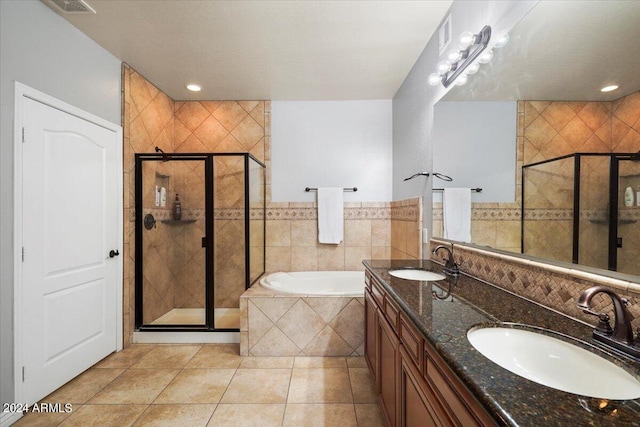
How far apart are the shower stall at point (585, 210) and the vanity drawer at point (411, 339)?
25.1 inches

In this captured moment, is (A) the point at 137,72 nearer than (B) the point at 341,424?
No

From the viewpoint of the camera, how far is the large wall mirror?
0.85m

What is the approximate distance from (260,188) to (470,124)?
88.5 inches

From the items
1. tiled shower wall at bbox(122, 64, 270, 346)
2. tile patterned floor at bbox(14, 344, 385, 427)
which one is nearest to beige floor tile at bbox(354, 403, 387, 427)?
tile patterned floor at bbox(14, 344, 385, 427)

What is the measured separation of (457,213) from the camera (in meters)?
1.84

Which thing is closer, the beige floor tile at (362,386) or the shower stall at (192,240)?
the beige floor tile at (362,386)

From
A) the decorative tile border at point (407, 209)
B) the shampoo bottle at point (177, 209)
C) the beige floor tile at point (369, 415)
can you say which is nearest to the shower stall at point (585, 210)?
the decorative tile border at point (407, 209)

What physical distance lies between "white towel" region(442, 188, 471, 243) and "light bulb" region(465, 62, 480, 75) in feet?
2.23

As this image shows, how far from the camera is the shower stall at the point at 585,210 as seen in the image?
2.73 feet

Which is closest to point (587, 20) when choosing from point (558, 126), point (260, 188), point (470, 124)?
point (558, 126)

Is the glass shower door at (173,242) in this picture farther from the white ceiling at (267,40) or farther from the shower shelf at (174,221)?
the white ceiling at (267,40)

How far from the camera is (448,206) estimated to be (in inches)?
75.8

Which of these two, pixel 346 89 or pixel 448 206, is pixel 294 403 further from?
pixel 346 89

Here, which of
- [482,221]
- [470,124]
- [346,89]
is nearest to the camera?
[482,221]
